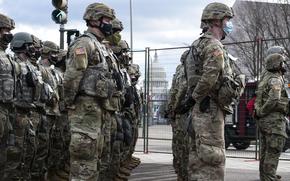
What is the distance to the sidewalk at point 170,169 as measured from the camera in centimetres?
1175

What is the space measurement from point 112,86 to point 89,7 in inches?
40.0

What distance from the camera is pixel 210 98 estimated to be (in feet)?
23.6

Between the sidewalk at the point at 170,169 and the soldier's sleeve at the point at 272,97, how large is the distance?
2.06 metres

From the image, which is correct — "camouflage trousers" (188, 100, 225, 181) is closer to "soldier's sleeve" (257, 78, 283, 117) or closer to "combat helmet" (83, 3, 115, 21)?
"combat helmet" (83, 3, 115, 21)

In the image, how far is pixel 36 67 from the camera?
9.68m

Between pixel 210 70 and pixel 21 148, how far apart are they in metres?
3.16

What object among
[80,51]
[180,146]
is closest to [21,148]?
[80,51]

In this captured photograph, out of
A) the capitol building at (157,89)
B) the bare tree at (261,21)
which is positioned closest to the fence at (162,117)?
the capitol building at (157,89)

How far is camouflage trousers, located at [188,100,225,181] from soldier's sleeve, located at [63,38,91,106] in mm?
1378

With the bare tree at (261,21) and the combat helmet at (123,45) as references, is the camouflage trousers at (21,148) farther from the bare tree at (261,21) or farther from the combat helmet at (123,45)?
A: the bare tree at (261,21)

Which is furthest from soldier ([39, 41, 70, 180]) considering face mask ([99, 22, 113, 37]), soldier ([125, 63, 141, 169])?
face mask ([99, 22, 113, 37])

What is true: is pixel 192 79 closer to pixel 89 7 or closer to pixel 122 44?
pixel 89 7

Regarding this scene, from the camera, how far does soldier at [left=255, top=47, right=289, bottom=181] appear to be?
395 inches

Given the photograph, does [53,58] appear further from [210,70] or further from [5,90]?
[210,70]
